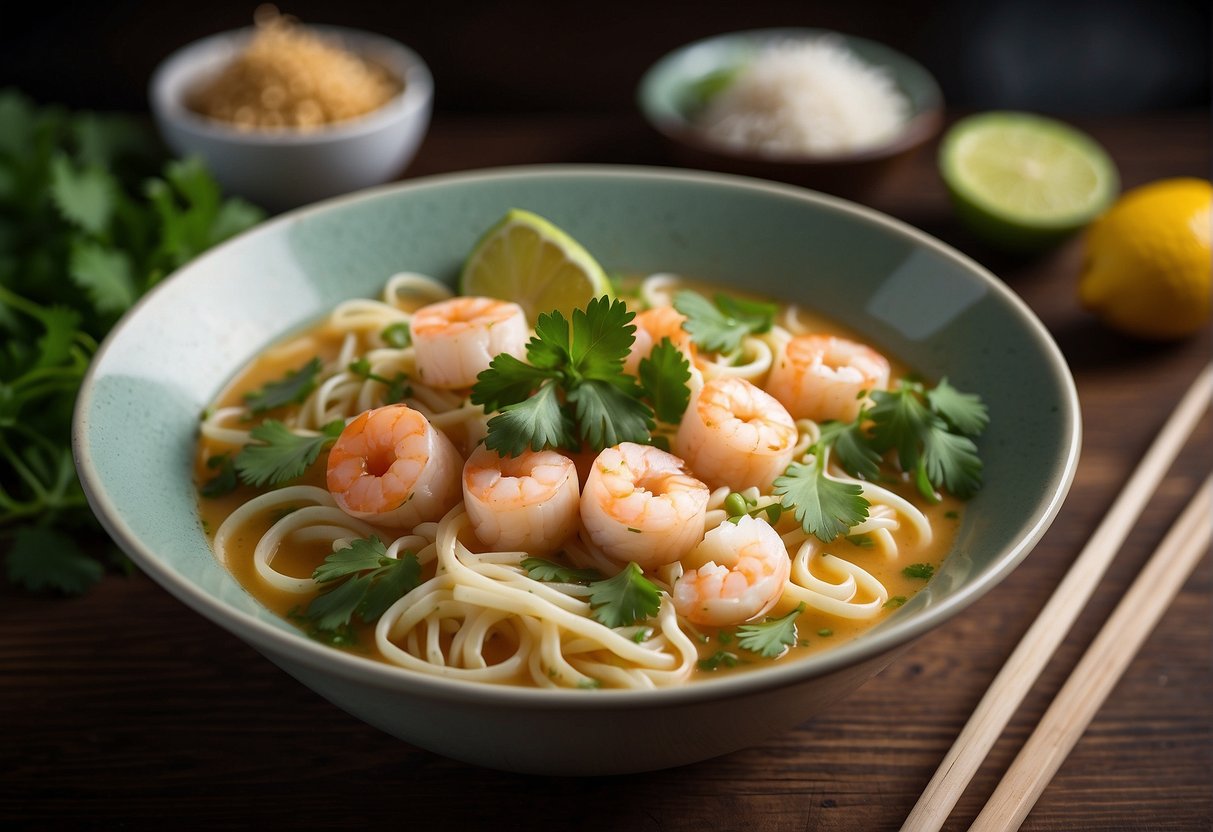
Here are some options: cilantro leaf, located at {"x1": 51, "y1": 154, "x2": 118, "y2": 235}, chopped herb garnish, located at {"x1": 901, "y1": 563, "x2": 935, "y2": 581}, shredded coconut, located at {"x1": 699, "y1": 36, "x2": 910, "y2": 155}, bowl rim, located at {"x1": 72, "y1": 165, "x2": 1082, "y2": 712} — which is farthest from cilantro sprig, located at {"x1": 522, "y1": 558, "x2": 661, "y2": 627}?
shredded coconut, located at {"x1": 699, "y1": 36, "x2": 910, "y2": 155}

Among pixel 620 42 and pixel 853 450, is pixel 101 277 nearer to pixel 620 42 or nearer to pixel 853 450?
pixel 853 450

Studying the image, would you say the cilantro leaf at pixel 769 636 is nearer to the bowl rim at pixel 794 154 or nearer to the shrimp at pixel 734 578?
the shrimp at pixel 734 578

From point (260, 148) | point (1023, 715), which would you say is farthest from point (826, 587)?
point (260, 148)

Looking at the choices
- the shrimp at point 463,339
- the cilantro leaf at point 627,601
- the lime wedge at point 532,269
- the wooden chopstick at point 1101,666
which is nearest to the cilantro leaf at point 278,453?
the shrimp at point 463,339

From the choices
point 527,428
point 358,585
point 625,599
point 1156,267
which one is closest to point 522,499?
point 527,428

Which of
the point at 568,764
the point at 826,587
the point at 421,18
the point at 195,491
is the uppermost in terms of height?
the point at 826,587

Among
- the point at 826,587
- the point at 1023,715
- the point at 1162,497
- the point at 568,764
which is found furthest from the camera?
the point at 1162,497

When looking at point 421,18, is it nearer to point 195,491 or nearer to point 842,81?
point 842,81
